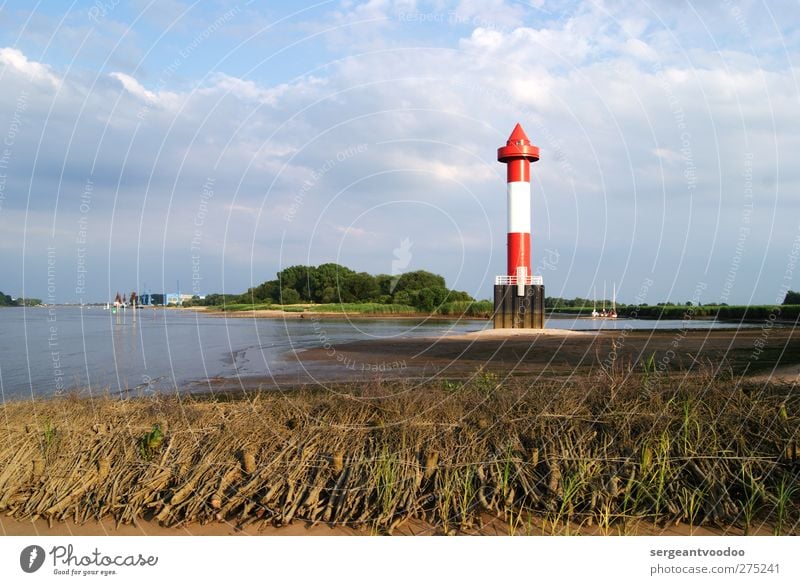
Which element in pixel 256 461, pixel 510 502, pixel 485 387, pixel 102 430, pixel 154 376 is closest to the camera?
pixel 510 502

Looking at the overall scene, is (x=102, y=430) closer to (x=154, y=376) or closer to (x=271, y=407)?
(x=271, y=407)

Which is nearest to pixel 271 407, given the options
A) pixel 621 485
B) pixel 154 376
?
pixel 621 485

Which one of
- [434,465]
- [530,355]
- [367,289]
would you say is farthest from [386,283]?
[434,465]

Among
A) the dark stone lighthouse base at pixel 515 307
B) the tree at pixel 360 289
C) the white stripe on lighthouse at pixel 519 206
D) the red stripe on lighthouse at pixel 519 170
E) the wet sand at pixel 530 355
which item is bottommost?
the wet sand at pixel 530 355

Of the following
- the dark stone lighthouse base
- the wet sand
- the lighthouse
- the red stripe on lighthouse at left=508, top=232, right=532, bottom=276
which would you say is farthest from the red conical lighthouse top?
the wet sand

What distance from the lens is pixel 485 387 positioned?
8.10 m

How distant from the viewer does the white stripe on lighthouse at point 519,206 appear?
43.6m

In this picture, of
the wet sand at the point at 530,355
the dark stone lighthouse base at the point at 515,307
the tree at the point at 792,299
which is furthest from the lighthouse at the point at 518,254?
the tree at the point at 792,299

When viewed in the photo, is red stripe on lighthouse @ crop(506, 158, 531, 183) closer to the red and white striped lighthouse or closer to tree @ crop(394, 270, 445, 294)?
the red and white striped lighthouse

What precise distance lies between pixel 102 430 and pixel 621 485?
534cm

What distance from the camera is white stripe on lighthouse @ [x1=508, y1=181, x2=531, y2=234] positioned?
43594mm

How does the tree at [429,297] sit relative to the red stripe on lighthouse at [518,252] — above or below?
below

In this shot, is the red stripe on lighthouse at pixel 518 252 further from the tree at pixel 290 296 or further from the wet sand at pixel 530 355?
the tree at pixel 290 296
